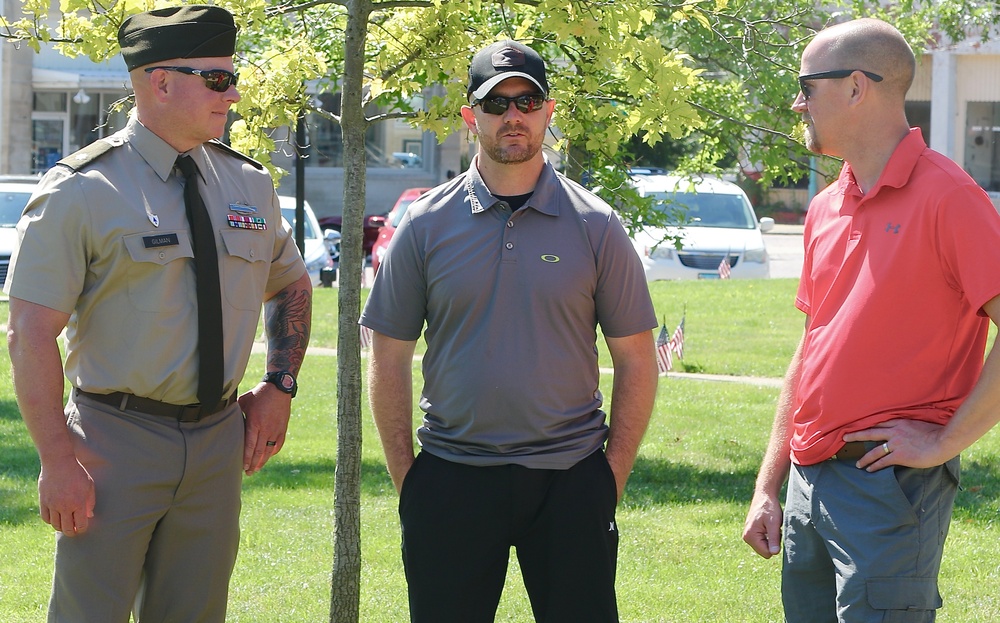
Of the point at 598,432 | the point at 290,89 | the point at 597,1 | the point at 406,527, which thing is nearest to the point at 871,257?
the point at 598,432

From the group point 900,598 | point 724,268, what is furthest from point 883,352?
point 724,268

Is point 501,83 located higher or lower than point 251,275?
higher

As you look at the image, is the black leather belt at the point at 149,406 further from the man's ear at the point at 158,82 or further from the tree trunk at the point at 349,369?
the tree trunk at the point at 349,369

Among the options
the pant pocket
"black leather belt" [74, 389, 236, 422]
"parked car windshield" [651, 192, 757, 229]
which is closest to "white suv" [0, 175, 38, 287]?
"parked car windshield" [651, 192, 757, 229]

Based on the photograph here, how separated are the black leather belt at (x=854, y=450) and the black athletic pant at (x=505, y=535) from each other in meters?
0.65

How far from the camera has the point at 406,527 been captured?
3.46 metres

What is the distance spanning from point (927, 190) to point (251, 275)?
1915 mm

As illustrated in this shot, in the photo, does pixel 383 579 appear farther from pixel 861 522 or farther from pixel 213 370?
pixel 861 522

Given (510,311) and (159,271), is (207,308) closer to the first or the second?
(159,271)

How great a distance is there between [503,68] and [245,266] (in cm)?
96

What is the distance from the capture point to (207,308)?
11.3 feet

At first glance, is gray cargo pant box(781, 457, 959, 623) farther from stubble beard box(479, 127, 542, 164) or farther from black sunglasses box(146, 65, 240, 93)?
black sunglasses box(146, 65, 240, 93)

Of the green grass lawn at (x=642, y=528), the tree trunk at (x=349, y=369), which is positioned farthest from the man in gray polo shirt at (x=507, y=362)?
the green grass lawn at (x=642, y=528)

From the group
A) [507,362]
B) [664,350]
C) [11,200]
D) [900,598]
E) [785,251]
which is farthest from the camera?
[785,251]
